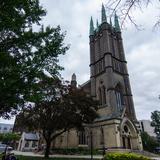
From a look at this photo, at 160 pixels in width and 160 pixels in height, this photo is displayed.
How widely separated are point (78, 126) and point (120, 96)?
20.7 m

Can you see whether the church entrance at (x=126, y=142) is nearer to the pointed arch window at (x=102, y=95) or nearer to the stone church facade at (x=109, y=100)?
the stone church facade at (x=109, y=100)

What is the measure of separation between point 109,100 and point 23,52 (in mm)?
33482

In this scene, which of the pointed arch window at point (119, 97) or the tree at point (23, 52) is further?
the pointed arch window at point (119, 97)

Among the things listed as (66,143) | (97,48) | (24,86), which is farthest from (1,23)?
(97,48)

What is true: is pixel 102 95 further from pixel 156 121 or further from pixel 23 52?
pixel 23 52

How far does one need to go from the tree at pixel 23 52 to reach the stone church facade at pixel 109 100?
953 inches

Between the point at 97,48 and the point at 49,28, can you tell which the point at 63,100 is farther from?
the point at 97,48

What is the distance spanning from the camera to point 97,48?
55656mm

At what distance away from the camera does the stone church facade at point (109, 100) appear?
3962 centimetres

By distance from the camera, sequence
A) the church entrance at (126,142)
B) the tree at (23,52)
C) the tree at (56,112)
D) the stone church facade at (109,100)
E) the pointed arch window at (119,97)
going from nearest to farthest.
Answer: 1. the tree at (23,52)
2. the tree at (56,112)
3. the church entrance at (126,142)
4. the stone church facade at (109,100)
5. the pointed arch window at (119,97)

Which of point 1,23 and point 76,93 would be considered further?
point 76,93

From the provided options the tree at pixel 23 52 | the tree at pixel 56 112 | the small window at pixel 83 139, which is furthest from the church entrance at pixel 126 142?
the tree at pixel 23 52

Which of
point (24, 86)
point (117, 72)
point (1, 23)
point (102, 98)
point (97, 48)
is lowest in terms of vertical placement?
point (24, 86)

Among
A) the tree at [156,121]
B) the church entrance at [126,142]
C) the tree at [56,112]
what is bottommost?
the church entrance at [126,142]
